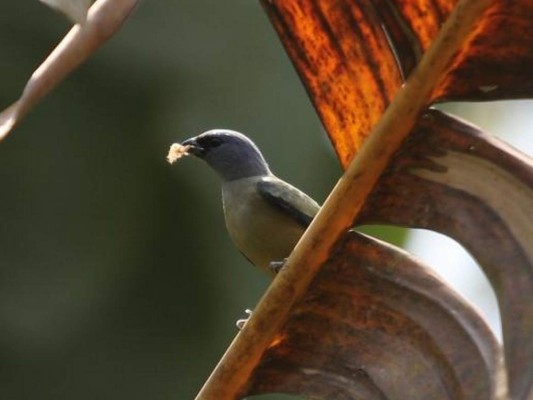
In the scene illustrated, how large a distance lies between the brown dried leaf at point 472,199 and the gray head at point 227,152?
8.30 feet

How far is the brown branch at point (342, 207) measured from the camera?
6.26 feet

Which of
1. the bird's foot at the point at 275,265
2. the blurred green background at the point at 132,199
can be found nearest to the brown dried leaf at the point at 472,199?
the bird's foot at the point at 275,265

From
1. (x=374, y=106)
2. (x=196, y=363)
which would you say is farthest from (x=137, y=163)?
(x=374, y=106)

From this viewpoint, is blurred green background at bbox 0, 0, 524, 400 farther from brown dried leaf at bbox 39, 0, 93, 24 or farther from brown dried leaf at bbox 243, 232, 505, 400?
brown dried leaf at bbox 39, 0, 93, 24

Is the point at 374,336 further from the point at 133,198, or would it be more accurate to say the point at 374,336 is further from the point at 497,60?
the point at 133,198

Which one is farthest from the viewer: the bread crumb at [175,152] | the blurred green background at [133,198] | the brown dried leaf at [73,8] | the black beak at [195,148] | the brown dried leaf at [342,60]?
the blurred green background at [133,198]

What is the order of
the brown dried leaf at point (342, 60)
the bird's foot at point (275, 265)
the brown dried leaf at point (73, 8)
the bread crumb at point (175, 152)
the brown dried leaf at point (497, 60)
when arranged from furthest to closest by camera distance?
the bread crumb at point (175, 152), the bird's foot at point (275, 265), the brown dried leaf at point (342, 60), the brown dried leaf at point (497, 60), the brown dried leaf at point (73, 8)

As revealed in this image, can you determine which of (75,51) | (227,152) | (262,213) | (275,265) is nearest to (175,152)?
(262,213)

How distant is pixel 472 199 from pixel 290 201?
2135 mm

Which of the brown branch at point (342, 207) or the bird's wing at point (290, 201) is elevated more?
the brown branch at point (342, 207)

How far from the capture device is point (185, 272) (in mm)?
5543

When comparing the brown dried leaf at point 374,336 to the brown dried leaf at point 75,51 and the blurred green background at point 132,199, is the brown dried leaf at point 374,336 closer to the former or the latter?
the brown dried leaf at point 75,51

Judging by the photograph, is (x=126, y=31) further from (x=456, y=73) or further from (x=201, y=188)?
(x=456, y=73)

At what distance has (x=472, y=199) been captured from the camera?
1.91 metres
